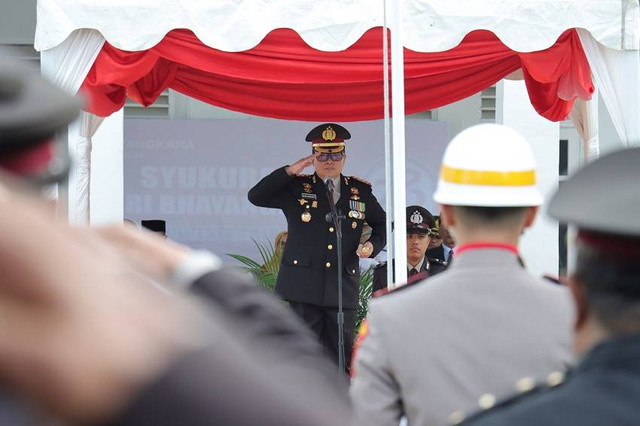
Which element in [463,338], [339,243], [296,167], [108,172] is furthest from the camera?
[108,172]

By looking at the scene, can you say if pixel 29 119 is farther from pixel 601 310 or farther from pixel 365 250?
pixel 365 250

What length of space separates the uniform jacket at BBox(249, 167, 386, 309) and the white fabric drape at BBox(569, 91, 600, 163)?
1.36 meters

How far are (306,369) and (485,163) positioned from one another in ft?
3.62

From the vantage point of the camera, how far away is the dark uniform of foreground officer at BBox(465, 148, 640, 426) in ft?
2.69

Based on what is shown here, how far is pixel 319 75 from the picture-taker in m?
5.02

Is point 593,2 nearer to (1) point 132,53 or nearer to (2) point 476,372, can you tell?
(1) point 132,53

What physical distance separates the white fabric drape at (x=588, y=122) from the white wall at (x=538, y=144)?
2397mm

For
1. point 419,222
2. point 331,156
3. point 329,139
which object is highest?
point 329,139

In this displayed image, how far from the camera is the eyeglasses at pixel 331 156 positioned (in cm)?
582

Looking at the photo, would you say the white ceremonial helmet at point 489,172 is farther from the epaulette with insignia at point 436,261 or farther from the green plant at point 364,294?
the green plant at point 364,294

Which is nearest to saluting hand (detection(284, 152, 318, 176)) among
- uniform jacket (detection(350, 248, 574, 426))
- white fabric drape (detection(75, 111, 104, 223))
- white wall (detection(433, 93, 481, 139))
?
white fabric drape (detection(75, 111, 104, 223))

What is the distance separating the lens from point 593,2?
454 centimetres

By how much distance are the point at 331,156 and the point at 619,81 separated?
72.5 inches

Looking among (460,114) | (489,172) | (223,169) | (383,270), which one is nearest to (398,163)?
(383,270)
